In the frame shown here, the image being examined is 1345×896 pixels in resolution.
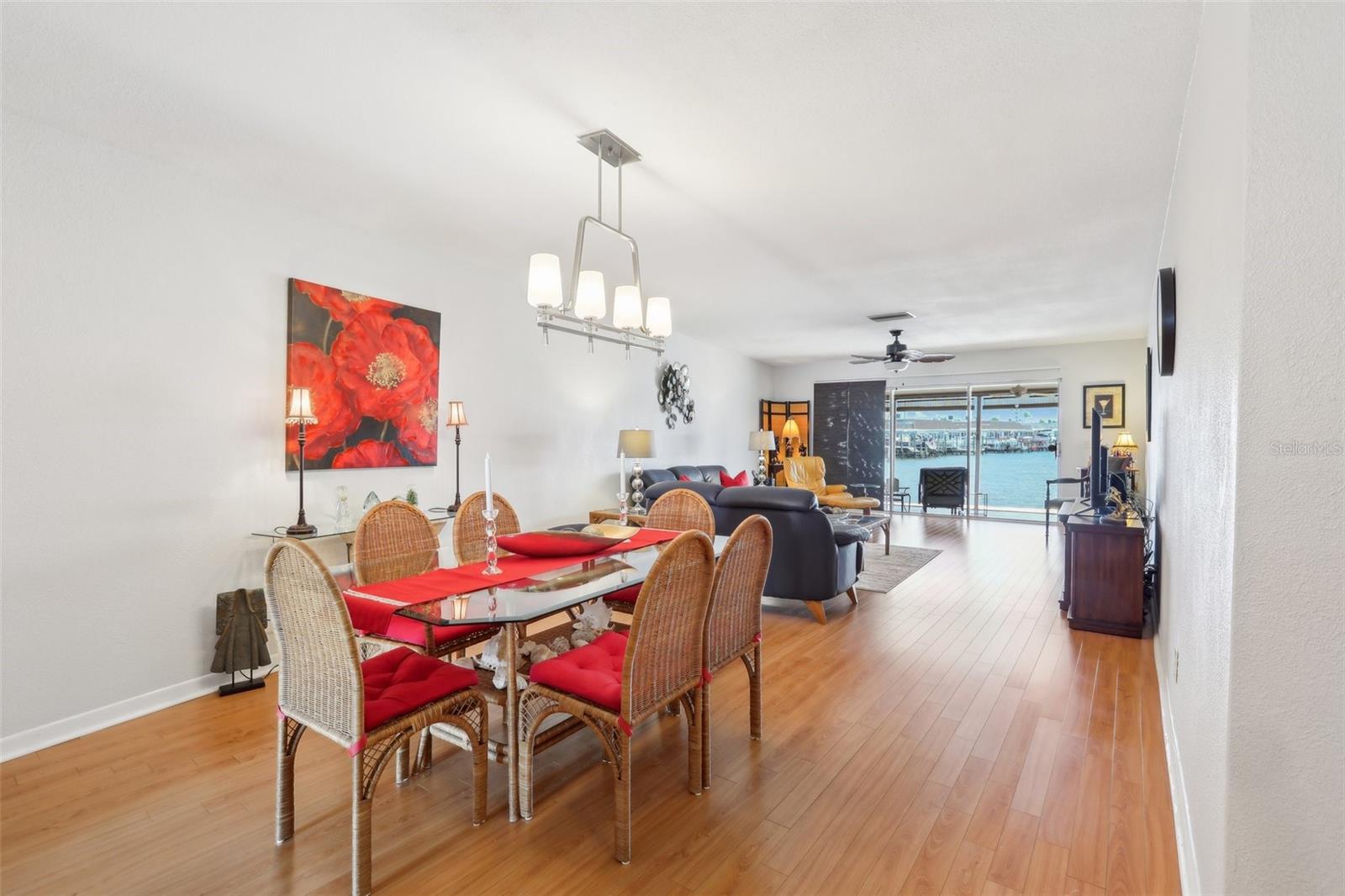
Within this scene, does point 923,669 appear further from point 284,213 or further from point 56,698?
point 284,213

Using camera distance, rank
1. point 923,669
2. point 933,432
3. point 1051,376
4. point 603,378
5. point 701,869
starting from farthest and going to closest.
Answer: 1. point 933,432
2. point 1051,376
3. point 603,378
4. point 923,669
5. point 701,869

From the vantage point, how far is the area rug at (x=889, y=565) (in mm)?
5266

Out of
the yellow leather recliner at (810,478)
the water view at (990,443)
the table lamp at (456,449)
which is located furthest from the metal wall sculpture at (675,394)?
the water view at (990,443)

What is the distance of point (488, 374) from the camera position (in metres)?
4.76

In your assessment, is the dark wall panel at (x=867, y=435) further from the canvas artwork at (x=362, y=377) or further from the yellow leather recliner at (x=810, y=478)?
the canvas artwork at (x=362, y=377)

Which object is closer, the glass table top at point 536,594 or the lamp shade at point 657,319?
the glass table top at point 536,594

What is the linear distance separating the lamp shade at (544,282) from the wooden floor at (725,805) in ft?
6.18

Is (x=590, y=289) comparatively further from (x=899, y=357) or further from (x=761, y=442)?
(x=761, y=442)

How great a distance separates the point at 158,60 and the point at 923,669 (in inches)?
169

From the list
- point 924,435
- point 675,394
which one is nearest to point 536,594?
point 675,394

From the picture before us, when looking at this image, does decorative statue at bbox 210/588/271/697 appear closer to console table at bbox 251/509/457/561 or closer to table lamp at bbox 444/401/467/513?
console table at bbox 251/509/457/561

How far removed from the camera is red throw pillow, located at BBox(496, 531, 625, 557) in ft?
8.61

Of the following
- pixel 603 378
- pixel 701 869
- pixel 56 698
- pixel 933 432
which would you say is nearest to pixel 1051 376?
pixel 933 432

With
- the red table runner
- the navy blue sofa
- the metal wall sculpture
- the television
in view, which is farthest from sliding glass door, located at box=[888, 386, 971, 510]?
the red table runner
